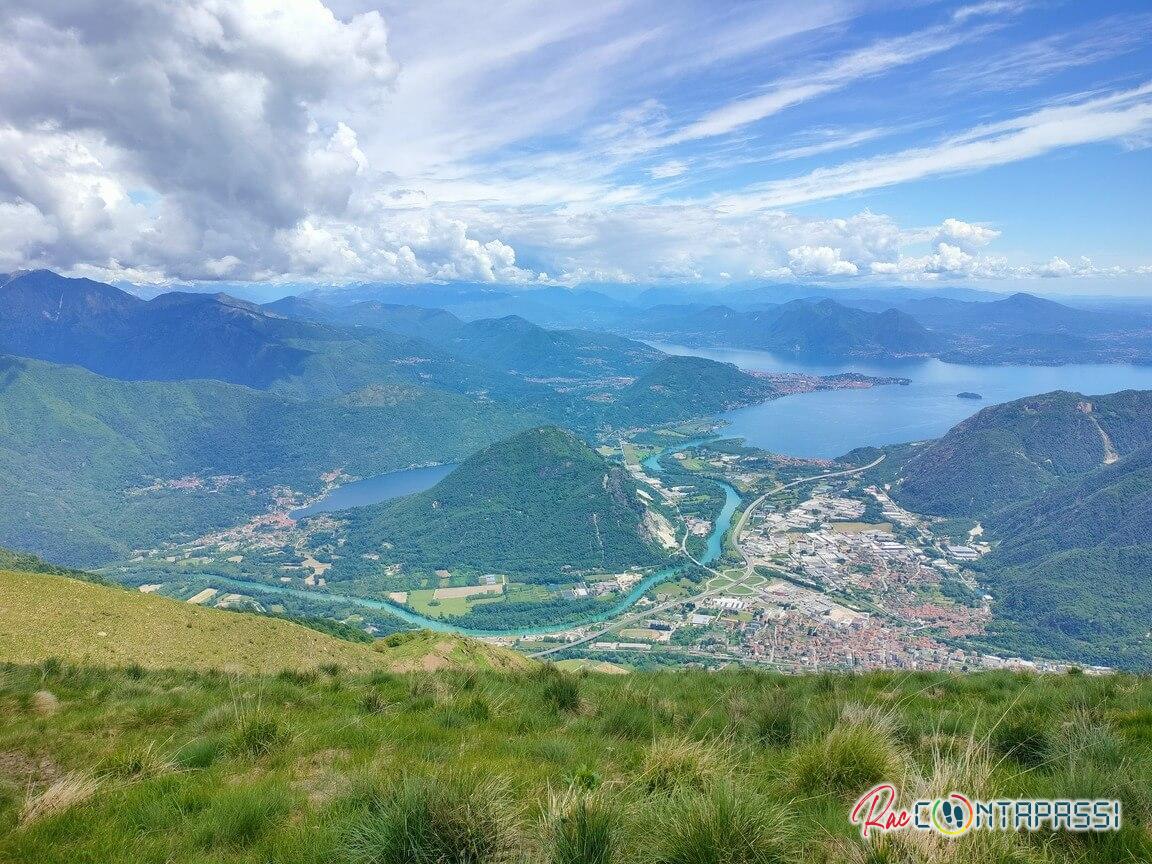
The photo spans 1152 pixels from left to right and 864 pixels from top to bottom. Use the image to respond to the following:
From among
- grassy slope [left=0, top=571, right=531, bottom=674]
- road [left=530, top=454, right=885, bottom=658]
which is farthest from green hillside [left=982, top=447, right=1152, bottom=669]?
grassy slope [left=0, top=571, right=531, bottom=674]

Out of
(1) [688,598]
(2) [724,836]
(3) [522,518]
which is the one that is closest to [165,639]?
(2) [724,836]

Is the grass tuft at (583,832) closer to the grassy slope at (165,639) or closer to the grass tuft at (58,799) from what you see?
the grass tuft at (58,799)

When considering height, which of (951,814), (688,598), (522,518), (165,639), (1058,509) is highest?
(951,814)

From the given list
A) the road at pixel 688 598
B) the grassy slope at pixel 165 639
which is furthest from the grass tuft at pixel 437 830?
the road at pixel 688 598

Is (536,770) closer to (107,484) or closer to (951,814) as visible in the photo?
(951,814)

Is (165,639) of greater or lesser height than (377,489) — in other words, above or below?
above
